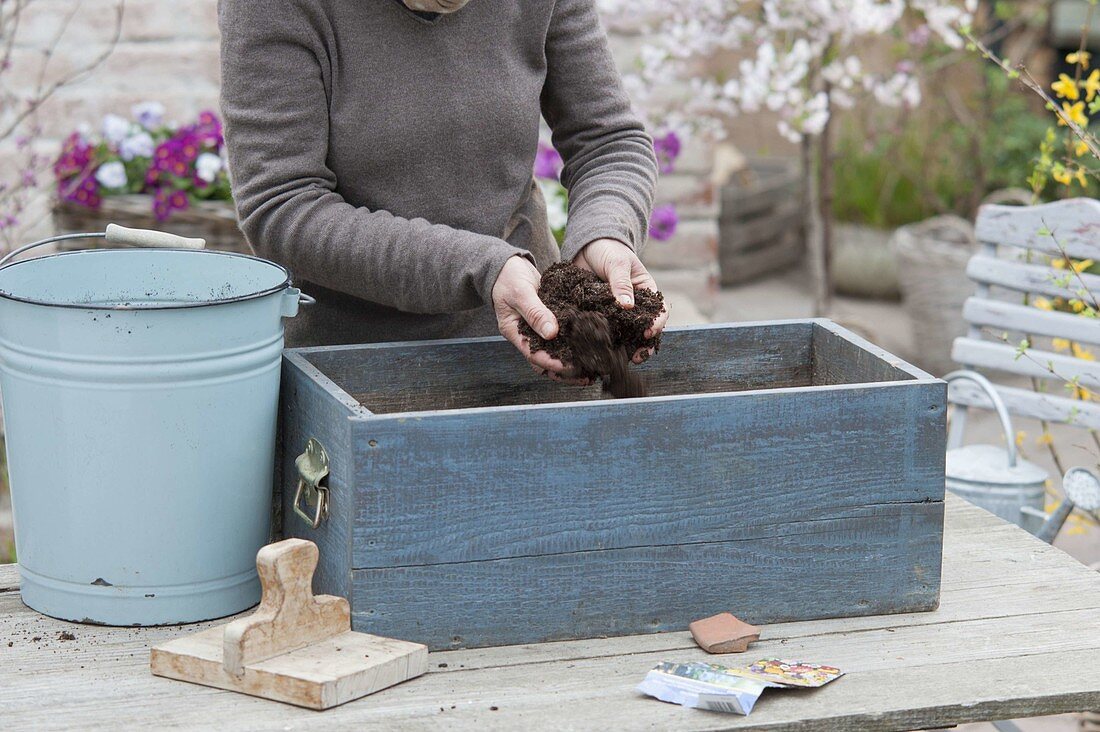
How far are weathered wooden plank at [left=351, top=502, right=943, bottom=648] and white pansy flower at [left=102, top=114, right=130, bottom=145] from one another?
2.50m

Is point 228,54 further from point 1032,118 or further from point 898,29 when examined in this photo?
point 1032,118

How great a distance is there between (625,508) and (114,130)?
2562 mm

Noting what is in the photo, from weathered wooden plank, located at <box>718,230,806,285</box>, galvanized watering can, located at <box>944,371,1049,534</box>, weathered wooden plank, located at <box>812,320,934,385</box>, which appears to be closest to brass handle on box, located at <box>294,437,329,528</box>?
weathered wooden plank, located at <box>812,320,934,385</box>

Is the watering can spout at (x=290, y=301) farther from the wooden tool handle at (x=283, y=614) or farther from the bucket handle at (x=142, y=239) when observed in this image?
the wooden tool handle at (x=283, y=614)

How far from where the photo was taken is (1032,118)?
5688 millimetres

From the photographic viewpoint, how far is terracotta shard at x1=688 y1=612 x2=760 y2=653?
1481mm

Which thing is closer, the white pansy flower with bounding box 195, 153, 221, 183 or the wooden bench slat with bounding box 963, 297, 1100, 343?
the wooden bench slat with bounding box 963, 297, 1100, 343

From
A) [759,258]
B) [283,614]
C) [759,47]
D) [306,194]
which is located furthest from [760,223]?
[283,614]

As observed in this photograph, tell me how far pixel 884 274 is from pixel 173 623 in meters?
4.86

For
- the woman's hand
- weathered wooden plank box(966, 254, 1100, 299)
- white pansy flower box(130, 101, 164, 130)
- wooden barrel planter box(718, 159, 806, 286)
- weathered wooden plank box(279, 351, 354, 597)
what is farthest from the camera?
wooden barrel planter box(718, 159, 806, 286)

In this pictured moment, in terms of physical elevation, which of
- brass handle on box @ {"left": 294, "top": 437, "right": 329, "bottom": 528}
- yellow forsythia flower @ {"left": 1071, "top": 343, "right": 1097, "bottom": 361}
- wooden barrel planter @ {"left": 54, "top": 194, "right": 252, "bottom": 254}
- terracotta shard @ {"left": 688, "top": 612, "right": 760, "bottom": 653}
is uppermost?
brass handle on box @ {"left": 294, "top": 437, "right": 329, "bottom": 528}

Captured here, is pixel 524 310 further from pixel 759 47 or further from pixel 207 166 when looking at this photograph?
pixel 759 47

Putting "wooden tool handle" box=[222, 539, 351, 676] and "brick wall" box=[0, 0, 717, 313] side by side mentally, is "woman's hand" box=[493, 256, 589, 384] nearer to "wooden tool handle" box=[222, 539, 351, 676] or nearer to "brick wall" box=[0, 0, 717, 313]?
"wooden tool handle" box=[222, 539, 351, 676]

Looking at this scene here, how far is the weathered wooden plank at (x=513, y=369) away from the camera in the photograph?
1736 millimetres
